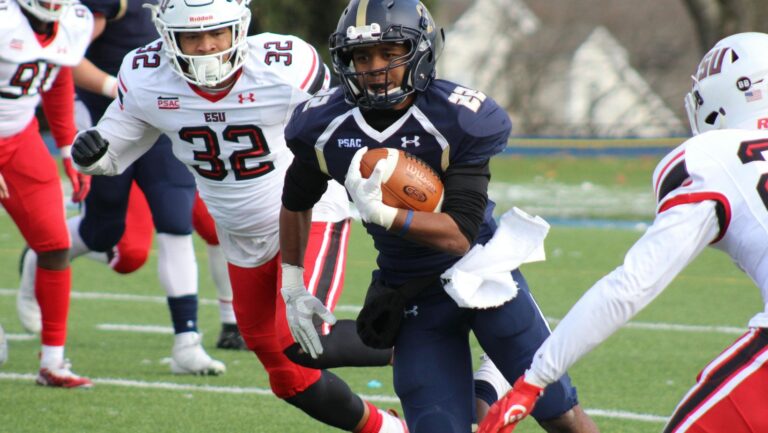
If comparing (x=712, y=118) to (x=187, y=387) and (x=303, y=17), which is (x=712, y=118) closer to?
(x=187, y=387)

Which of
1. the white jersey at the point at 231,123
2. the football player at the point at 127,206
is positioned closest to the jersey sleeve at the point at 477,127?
the white jersey at the point at 231,123

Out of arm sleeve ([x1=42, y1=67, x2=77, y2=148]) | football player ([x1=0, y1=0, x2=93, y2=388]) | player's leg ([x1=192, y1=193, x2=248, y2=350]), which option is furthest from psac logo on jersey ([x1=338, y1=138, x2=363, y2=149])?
player's leg ([x1=192, y1=193, x2=248, y2=350])

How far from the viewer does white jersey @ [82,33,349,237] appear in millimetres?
4250

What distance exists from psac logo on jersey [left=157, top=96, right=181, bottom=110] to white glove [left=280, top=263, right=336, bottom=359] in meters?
0.76

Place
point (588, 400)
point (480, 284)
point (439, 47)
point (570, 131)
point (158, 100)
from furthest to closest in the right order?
point (570, 131)
point (588, 400)
point (158, 100)
point (439, 47)
point (480, 284)

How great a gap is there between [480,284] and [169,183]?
2.61 m

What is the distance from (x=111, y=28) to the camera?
6.03m

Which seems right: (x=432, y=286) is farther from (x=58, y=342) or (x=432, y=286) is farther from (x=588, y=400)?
(x=58, y=342)

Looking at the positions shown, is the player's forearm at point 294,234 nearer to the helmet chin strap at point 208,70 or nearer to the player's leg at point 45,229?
the helmet chin strap at point 208,70

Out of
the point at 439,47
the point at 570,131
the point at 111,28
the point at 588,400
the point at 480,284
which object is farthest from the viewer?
the point at 570,131

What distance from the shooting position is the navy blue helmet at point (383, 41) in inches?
132

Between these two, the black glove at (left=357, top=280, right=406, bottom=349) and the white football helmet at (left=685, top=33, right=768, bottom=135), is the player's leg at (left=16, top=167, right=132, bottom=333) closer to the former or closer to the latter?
the black glove at (left=357, top=280, right=406, bottom=349)

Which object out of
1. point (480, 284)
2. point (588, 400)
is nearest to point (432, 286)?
point (480, 284)

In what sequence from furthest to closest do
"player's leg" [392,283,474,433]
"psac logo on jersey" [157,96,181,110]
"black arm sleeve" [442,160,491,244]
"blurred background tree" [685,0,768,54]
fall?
"blurred background tree" [685,0,768,54]
"psac logo on jersey" [157,96,181,110]
"player's leg" [392,283,474,433]
"black arm sleeve" [442,160,491,244]
